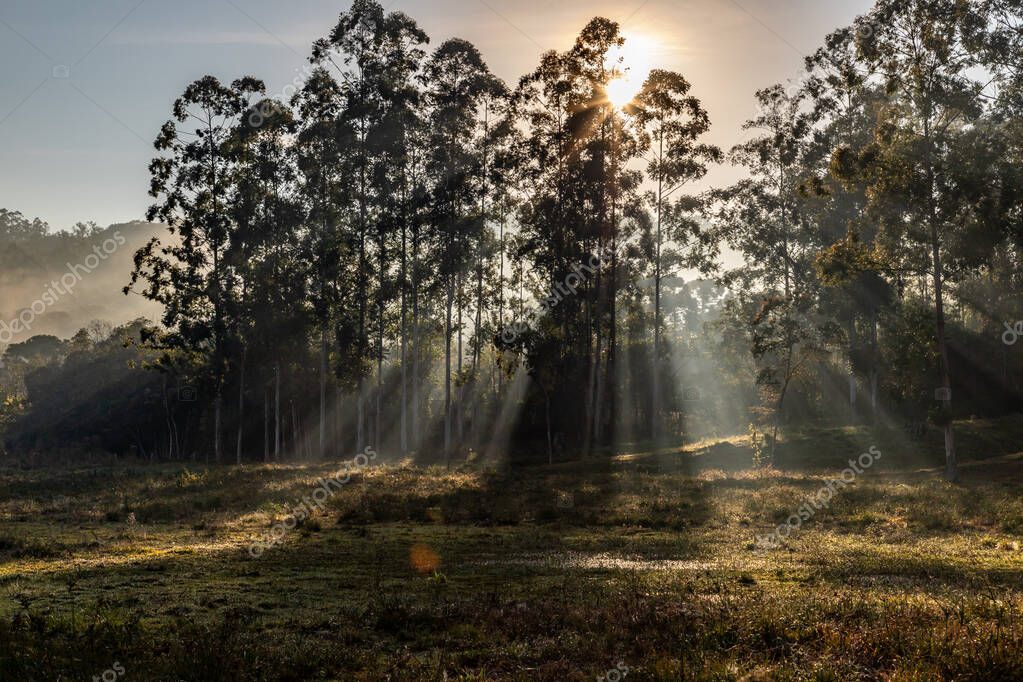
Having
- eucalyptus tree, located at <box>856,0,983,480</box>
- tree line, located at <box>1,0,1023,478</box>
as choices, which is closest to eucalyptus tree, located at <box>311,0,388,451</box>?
tree line, located at <box>1,0,1023,478</box>

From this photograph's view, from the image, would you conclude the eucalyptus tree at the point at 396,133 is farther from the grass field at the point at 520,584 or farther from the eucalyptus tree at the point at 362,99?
the grass field at the point at 520,584

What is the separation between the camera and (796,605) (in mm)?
12258

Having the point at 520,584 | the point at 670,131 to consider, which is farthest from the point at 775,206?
the point at 520,584

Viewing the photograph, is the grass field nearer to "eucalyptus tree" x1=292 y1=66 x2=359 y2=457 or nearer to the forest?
the forest

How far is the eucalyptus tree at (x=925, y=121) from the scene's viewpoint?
37.6m

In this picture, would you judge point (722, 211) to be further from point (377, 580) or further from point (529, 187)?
point (377, 580)

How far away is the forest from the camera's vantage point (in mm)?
11336

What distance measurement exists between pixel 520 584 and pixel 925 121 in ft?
104

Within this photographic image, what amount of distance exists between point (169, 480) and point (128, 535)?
879 inches

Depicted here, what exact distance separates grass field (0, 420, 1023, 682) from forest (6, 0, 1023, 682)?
95mm

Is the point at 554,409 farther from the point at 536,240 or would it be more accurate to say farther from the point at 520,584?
the point at 520,584

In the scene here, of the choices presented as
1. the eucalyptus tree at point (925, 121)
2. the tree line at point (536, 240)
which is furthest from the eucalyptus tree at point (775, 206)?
the eucalyptus tree at point (925, 121)

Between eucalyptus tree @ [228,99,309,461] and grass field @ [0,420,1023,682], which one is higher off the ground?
eucalyptus tree @ [228,99,309,461]

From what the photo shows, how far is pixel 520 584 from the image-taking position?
15.6 meters
